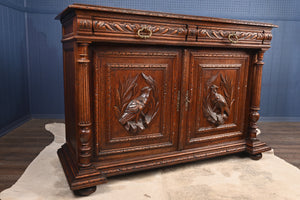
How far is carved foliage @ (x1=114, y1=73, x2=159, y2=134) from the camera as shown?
6.45 feet

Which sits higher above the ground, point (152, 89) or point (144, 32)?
point (144, 32)

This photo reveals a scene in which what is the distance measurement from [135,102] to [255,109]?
1.23 m

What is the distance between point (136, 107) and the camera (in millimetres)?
1990

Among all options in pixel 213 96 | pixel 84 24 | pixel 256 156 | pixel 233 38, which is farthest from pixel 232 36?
pixel 84 24

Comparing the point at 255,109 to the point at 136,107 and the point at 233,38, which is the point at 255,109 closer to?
the point at 233,38

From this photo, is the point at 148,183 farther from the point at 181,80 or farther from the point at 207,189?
the point at 181,80

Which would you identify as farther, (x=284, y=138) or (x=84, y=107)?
(x=284, y=138)

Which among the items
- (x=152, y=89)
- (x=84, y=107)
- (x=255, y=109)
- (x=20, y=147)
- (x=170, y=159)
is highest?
(x=152, y=89)

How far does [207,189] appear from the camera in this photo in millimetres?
1948

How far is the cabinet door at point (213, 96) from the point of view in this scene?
2205mm

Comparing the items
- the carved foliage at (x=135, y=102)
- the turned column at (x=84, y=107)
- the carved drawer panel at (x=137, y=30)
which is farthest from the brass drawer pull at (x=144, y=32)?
the turned column at (x=84, y=107)

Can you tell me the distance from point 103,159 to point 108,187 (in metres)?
0.21

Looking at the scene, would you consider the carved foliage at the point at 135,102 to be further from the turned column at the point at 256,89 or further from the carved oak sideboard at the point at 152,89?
the turned column at the point at 256,89

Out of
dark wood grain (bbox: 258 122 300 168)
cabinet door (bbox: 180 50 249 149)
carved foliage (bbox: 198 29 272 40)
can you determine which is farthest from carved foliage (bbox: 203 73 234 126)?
dark wood grain (bbox: 258 122 300 168)
